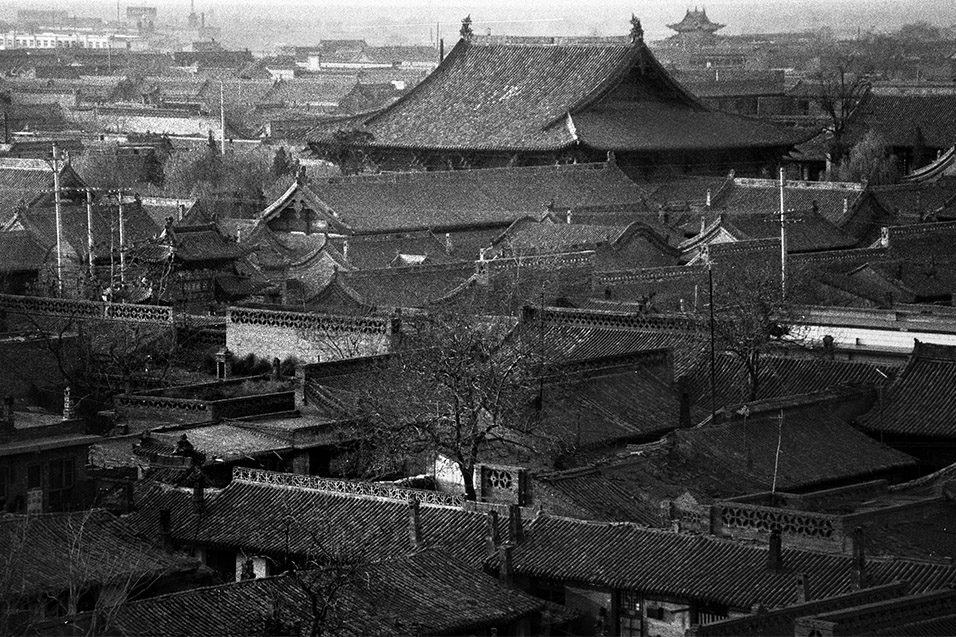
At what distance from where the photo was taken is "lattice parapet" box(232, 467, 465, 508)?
1215 inches

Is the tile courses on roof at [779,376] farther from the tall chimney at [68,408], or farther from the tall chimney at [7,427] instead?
the tall chimney at [7,427]

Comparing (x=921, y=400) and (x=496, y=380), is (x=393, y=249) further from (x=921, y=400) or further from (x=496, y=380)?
(x=496, y=380)

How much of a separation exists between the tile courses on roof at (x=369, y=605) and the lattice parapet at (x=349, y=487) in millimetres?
3097

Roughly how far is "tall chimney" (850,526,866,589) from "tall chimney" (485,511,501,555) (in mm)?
3568

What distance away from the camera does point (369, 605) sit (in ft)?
85.3

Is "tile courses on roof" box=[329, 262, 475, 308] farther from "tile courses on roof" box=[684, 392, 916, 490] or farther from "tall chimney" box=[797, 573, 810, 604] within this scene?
"tall chimney" box=[797, 573, 810, 604]

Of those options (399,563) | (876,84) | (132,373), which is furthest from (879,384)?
(876,84)

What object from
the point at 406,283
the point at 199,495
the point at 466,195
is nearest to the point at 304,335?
the point at 406,283

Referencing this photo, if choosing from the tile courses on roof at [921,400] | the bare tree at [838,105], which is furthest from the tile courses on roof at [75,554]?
the bare tree at [838,105]

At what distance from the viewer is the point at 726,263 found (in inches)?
2162

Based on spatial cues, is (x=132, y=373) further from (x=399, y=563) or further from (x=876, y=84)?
(x=876, y=84)

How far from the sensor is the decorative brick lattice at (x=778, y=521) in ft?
94.7

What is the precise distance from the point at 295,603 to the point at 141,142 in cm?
7136

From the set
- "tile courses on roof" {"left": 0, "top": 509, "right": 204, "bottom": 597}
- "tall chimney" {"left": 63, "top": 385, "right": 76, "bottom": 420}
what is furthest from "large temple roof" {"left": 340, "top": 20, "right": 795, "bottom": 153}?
"tile courses on roof" {"left": 0, "top": 509, "right": 204, "bottom": 597}
